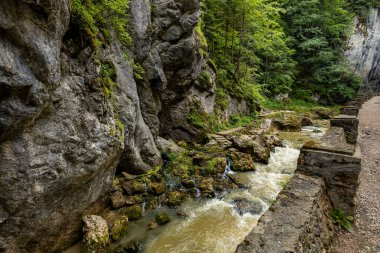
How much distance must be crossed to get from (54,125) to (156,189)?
156 inches

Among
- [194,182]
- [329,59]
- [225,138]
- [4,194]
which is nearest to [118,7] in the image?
[4,194]

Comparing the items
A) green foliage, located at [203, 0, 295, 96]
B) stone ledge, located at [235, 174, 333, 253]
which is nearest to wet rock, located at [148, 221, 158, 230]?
stone ledge, located at [235, 174, 333, 253]

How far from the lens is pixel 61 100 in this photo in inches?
189

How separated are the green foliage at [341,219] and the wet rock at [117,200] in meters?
5.24

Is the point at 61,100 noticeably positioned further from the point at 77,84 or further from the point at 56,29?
the point at 56,29

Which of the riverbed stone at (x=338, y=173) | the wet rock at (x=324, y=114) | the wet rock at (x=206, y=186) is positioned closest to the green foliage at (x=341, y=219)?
the riverbed stone at (x=338, y=173)

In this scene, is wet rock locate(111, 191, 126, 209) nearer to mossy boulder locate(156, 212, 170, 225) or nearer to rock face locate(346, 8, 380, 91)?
mossy boulder locate(156, 212, 170, 225)

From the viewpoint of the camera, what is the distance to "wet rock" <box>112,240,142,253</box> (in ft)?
17.5

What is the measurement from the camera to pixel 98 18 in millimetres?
6598

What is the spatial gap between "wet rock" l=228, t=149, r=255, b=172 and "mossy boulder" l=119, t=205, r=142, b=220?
4408 millimetres

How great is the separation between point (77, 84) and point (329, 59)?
29.3 m

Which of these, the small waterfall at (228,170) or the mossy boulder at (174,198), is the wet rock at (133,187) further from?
the small waterfall at (228,170)

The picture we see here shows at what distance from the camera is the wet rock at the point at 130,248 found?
17.5 feet

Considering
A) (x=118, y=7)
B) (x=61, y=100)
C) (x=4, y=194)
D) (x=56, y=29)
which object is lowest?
(x=4, y=194)
